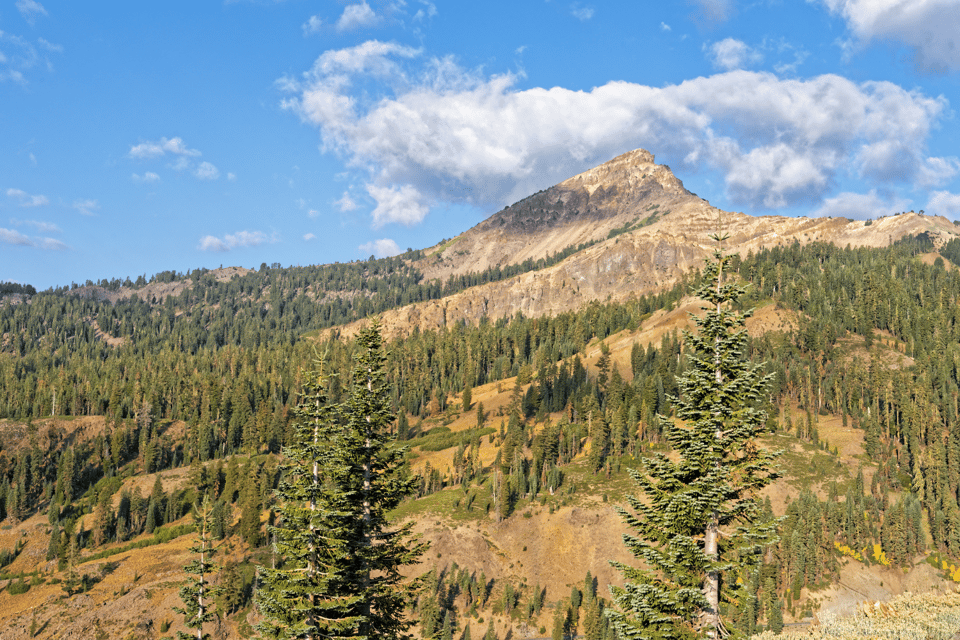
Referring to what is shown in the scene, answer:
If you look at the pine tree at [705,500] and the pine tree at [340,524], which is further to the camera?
the pine tree at [340,524]

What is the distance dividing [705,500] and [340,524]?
17.1 meters

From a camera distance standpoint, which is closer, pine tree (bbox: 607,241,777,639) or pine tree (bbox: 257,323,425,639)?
pine tree (bbox: 607,241,777,639)

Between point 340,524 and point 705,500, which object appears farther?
point 340,524

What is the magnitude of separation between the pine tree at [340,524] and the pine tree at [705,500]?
1217cm

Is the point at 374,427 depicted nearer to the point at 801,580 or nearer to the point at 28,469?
the point at 801,580

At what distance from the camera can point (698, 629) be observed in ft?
73.3

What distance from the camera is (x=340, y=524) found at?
2945 centimetres

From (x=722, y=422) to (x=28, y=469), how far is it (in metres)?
209

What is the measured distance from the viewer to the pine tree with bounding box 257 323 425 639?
28500 millimetres

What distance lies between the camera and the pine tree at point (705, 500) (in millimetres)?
22328

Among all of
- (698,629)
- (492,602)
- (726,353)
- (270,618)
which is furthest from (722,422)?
(492,602)

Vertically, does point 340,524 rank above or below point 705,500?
below

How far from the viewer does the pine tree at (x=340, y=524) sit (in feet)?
93.5

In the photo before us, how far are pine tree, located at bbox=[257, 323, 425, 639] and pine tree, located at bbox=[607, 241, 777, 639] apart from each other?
12.2 meters
